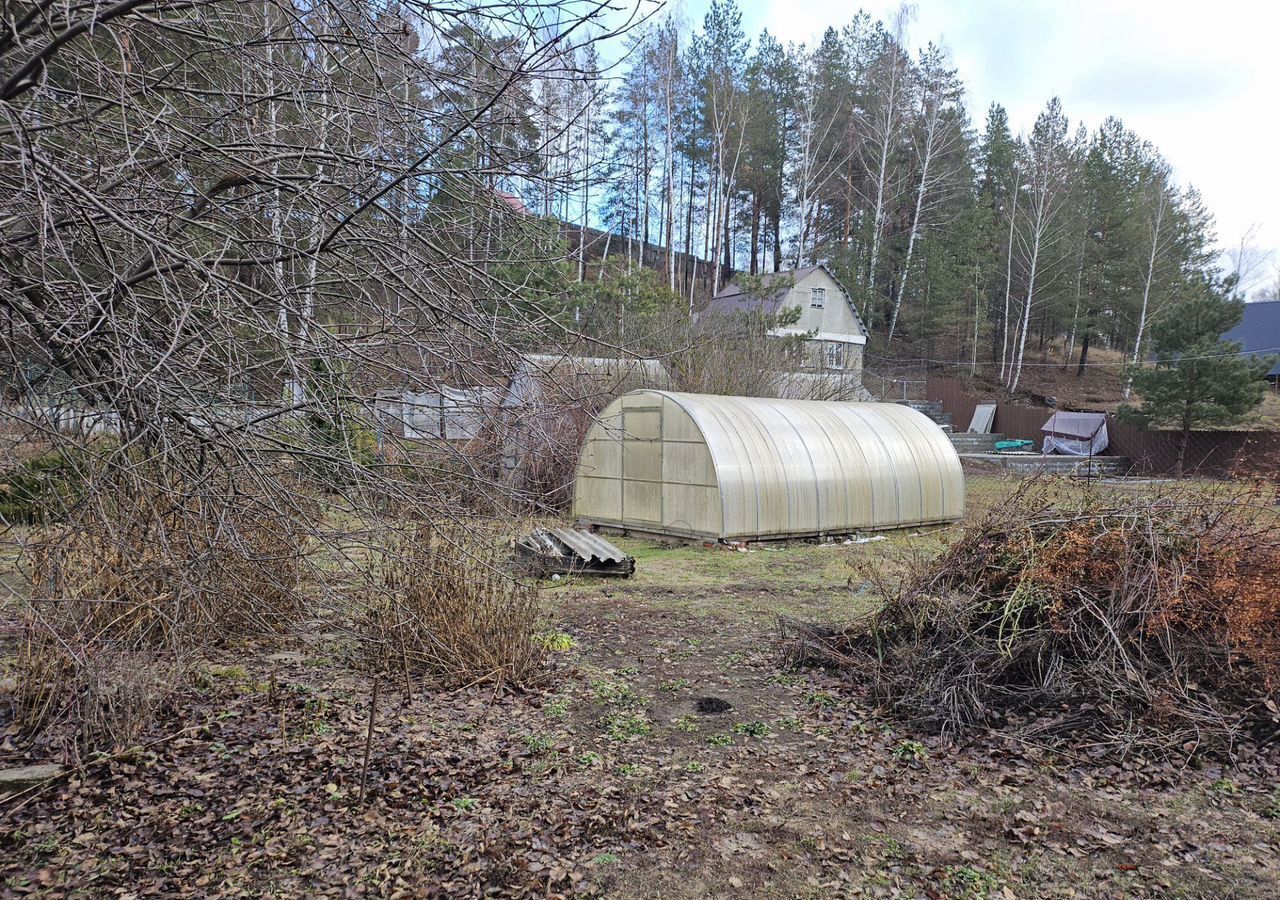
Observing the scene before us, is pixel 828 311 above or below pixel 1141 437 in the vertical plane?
above

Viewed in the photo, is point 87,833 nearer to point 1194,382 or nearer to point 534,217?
point 534,217

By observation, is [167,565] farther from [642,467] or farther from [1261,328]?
[1261,328]

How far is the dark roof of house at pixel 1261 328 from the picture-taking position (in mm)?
39312

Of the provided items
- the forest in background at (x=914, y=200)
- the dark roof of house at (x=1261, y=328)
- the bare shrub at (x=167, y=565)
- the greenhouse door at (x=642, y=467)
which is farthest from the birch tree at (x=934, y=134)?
the bare shrub at (x=167, y=565)

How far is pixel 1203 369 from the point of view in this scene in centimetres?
2431

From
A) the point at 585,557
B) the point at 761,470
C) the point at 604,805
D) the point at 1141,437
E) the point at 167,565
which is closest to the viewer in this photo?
the point at 167,565

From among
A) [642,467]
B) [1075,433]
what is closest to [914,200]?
[1075,433]

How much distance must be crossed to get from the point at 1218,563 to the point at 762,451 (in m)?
7.96

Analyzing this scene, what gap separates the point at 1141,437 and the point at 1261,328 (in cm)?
1893

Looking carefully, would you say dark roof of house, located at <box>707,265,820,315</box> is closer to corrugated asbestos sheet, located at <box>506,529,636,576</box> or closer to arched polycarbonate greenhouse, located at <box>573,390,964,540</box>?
arched polycarbonate greenhouse, located at <box>573,390,964,540</box>

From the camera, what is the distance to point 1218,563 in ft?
16.8

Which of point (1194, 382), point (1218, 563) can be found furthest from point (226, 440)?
point (1194, 382)

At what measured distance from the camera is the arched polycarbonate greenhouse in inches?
491

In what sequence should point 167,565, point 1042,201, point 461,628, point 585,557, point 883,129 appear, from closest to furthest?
point 167,565, point 461,628, point 585,557, point 883,129, point 1042,201
